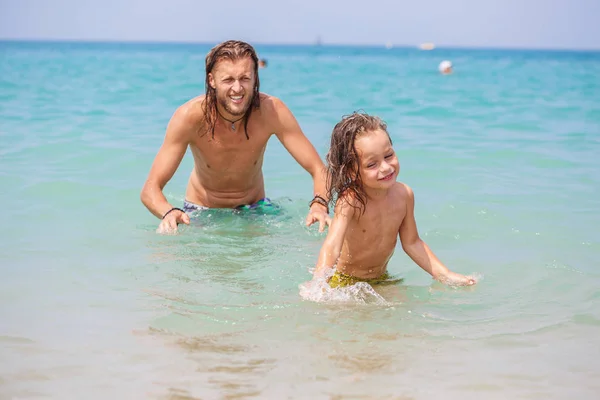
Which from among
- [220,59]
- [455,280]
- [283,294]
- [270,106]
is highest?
[220,59]

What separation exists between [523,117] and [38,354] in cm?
1103

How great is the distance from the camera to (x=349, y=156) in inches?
148

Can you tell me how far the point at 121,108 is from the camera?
46.8 ft

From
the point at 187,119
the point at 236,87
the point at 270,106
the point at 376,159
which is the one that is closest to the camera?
the point at 376,159

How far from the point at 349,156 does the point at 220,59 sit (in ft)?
5.75

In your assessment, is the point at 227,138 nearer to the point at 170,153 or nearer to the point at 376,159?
the point at 170,153

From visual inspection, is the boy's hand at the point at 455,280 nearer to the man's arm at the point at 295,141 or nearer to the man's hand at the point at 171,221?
the man's arm at the point at 295,141

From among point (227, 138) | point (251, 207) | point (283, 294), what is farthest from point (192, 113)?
point (283, 294)

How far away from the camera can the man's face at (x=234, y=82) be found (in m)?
5.10

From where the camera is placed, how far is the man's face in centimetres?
510

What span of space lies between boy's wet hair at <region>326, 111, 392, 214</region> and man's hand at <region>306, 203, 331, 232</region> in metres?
0.67

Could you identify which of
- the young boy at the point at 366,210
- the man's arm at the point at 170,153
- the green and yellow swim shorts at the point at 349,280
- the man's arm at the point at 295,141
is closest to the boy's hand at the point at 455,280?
the young boy at the point at 366,210

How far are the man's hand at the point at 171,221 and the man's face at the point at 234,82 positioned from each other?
0.85 m

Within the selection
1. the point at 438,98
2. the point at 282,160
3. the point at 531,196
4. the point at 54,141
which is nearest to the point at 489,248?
the point at 531,196
